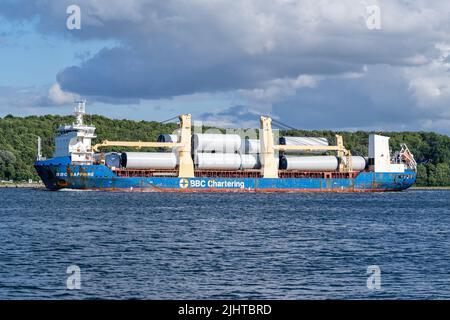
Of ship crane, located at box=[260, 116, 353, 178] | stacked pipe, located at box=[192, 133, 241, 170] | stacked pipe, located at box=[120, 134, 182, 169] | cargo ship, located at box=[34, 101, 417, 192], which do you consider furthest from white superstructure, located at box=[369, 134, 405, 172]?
stacked pipe, located at box=[120, 134, 182, 169]

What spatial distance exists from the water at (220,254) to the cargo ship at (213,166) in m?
35.1

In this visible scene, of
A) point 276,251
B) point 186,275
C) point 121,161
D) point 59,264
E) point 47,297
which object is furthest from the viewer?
point 121,161

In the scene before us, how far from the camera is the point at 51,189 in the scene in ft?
351

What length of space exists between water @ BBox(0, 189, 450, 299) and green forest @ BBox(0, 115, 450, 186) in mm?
103542

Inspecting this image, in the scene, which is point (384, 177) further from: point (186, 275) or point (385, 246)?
point (186, 275)

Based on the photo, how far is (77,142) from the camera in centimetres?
10581

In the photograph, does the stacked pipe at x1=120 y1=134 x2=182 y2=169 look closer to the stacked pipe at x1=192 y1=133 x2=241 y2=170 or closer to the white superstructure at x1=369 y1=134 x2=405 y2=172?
the stacked pipe at x1=192 y1=133 x2=241 y2=170

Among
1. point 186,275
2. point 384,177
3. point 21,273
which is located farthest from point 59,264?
point 384,177
